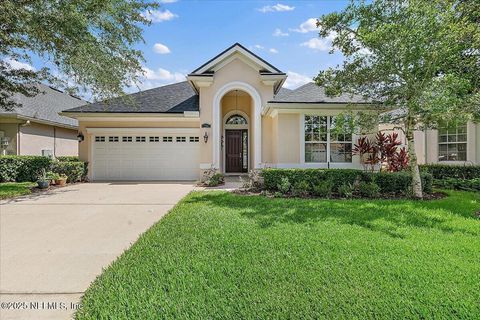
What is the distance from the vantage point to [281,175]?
954 centimetres

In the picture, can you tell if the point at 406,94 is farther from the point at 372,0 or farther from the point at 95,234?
the point at 95,234

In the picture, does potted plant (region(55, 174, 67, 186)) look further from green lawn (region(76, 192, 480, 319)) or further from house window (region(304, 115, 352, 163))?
house window (region(304, 115, 352, 163))

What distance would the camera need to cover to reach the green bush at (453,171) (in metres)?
11.4

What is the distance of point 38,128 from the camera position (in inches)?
686

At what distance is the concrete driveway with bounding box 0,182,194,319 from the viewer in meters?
3.21

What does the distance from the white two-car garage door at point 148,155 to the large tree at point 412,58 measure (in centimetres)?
793

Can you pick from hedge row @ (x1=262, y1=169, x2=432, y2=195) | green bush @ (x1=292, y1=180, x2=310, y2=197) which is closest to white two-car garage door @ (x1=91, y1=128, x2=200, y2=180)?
hedge row @ (x1=262, y1=169, x2=432, y2=195)

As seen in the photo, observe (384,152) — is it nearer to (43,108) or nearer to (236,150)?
(236,150)

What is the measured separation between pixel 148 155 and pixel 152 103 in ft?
9.68

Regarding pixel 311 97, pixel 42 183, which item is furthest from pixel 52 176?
pixel 311 97

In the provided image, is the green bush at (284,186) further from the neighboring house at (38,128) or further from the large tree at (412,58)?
the neighboring house at (38,128)

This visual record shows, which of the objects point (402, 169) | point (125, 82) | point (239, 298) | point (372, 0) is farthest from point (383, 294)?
point (125, 82)

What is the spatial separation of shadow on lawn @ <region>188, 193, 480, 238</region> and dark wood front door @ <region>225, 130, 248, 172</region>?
766 cm

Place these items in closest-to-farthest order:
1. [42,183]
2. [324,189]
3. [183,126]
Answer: [324,189] < [42,183] < [183,126]
